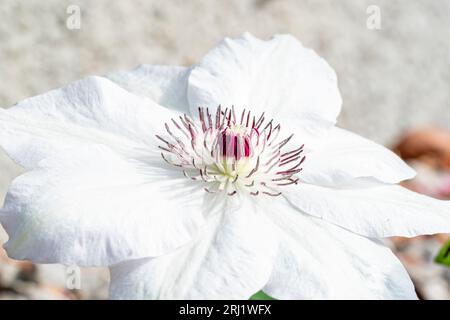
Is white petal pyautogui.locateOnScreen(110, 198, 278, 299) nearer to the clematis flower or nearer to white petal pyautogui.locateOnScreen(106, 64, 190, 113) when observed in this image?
the clematis flower

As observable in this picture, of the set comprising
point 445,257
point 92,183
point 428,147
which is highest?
point 92,183

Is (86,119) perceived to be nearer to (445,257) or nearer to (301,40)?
(445,257)

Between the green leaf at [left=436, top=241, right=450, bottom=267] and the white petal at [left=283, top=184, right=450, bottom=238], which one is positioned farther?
the green leaf at [left=436, top=241, right=450, bottom=267]

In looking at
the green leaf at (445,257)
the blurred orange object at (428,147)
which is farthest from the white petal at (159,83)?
the blurred orange object at (428,147)

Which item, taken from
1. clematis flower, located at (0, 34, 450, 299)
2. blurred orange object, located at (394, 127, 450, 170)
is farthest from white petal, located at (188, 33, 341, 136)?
blurred orange object, located at (394, 127, 450, 170)

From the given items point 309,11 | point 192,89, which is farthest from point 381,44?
point 192,89

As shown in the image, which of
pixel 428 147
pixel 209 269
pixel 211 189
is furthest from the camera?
pixel 428 147

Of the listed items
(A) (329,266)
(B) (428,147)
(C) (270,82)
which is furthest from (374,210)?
(B) (428,147)
